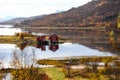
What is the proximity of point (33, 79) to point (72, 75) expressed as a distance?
21.7 meters

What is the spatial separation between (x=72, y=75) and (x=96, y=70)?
432 cm

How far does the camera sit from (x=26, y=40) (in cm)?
13438

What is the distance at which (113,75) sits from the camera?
2606 inches

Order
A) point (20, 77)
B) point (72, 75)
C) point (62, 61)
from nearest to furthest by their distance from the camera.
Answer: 1. point (20, 77)
2. point (72, 75)
3. point (62, 61)

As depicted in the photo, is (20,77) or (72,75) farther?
(72,75)

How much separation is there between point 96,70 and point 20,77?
28681mm

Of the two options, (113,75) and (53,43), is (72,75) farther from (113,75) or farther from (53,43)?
(53,43)

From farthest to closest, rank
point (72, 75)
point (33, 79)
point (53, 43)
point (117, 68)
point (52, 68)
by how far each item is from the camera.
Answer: point (53, 43) → point (52, 68) → point (72, 75) → point (117, 68) → point (33, 79)

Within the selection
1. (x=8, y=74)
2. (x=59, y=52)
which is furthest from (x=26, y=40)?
(x=8, y=74)

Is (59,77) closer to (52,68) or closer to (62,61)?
(52,68)

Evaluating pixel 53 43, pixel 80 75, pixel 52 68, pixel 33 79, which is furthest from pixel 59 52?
pixel 33 79

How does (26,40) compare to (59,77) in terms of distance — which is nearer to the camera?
(59,77)

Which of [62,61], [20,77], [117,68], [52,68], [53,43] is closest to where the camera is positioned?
[20,77]

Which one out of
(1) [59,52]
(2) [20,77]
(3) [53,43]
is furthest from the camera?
(3) [53,43]
